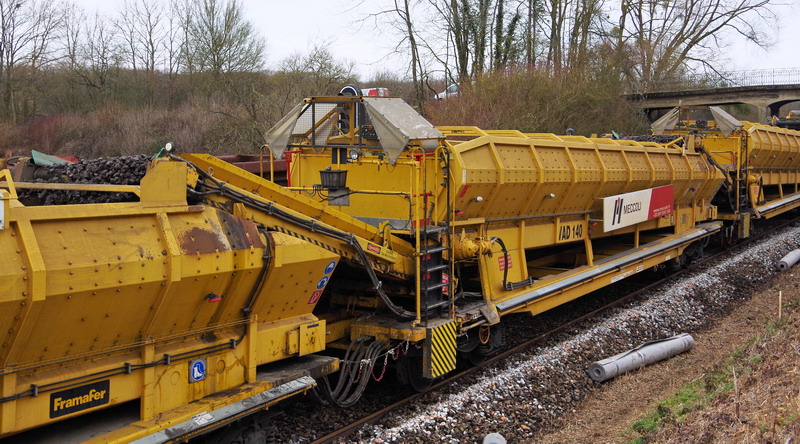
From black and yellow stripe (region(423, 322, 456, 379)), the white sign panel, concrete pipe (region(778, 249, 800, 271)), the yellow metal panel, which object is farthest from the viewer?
concrete pipe (region(778, 249, 800, 271))

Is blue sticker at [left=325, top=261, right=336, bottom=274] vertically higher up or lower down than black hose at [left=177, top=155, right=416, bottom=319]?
lower down

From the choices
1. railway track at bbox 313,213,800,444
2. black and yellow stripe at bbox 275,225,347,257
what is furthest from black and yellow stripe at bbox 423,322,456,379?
black and yellow stripe at bbox 275,225,347,257

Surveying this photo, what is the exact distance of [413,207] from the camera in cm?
759

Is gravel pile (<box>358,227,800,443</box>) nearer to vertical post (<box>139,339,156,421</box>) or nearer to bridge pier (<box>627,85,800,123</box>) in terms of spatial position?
vertical post (<box>139,339,156,421</box>)

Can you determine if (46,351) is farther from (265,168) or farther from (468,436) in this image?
(265,168)

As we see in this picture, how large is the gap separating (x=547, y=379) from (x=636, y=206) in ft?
15.6

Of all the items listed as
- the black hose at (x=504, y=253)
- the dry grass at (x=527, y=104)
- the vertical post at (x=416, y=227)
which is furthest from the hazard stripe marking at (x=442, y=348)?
the dry grass at (x=527, y=104)

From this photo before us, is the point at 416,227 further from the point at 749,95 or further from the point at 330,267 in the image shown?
the point at 749,95

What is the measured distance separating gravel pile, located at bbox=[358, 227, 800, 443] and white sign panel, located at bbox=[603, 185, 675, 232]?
5.04 ft

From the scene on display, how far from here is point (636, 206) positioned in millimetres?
12086

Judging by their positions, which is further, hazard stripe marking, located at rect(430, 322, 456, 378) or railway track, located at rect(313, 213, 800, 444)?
hazard stripe marking, located at rect(430, 322, 456, 378)

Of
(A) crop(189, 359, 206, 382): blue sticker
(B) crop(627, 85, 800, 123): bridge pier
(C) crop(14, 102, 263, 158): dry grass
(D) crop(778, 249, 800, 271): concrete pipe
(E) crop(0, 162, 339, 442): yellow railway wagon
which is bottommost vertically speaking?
(D) crop(778, 249, 800, 271): concrete pipe

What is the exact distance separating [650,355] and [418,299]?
4.04 metres

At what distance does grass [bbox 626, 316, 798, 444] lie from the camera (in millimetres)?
6648
